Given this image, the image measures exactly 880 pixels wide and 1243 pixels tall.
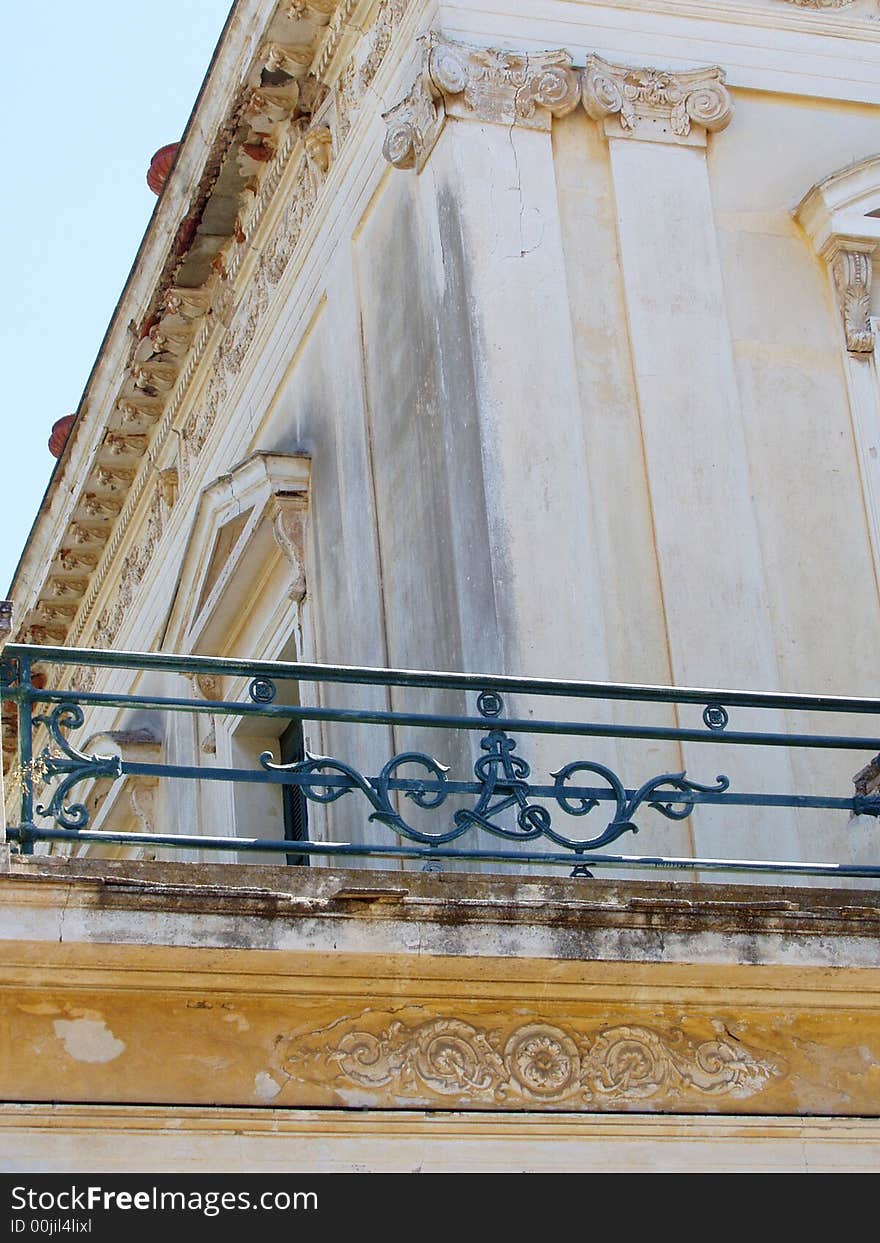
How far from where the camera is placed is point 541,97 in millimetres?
9508

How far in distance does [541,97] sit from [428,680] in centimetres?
310

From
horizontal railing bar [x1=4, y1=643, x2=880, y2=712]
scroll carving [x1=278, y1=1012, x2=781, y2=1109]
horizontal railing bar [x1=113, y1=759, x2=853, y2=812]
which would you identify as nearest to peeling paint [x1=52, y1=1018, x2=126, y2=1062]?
scroll carving [x1=278, y1=1012, x2=781, y2=1109]

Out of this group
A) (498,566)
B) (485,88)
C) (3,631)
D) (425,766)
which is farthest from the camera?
(485,88)

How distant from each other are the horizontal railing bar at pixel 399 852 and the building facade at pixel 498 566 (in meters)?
0.10

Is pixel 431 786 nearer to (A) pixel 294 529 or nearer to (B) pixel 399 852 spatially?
(B) pixel 399 852

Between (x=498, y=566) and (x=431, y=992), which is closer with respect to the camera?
(x=431, y=992)

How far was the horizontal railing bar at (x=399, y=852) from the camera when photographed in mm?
6820

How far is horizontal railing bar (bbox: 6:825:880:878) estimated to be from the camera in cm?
682

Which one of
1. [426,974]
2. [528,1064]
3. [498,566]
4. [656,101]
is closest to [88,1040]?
[426,974]

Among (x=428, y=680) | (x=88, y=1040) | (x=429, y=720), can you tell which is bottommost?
(x=88, y=1040)

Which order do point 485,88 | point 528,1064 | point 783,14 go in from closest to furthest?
point 528,1064 → point 485,88 → point 783,14

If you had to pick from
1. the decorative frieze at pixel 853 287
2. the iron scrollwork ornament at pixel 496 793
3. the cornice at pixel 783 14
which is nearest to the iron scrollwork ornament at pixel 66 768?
the iron scrollwork ornament at pixel 496 793

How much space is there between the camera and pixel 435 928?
6.68 meters

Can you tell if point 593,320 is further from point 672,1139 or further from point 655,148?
point 672,1139
